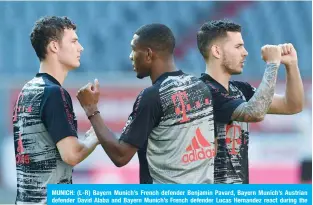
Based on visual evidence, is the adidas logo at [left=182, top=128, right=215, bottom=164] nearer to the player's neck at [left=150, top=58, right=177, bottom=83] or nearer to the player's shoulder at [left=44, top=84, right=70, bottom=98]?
the player's neck at [left=150, top=58, right=177, bottom=83]

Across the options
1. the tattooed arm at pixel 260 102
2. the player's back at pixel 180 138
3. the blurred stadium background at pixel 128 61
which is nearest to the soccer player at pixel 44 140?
the player's back at pixel 180 138

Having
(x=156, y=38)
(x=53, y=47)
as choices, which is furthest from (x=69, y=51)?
(x=156, y=38)

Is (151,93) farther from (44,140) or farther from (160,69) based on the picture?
(44,140)

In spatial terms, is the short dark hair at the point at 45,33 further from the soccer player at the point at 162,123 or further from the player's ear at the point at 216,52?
the player's ear at the point at 216,52

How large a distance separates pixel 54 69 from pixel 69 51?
0.14m

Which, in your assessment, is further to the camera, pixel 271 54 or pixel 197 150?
pixel 271 54

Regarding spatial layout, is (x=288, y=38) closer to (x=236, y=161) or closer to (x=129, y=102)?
(x=129, y=102)

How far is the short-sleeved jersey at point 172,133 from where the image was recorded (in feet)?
14.3

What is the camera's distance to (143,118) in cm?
433

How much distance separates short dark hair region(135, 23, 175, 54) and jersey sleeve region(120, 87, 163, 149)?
10.0 inches

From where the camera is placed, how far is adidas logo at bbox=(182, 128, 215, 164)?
437cm

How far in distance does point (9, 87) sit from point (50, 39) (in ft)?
26.7

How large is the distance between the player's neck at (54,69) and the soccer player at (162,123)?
0.34 metres

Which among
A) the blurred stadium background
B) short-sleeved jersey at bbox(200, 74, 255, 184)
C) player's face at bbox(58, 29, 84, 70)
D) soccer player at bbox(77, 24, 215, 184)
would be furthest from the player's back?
the blurred stadium background
